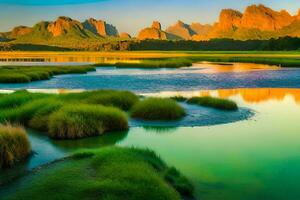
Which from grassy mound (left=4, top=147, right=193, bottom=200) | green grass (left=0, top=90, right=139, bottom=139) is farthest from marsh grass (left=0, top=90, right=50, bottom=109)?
grassy mound (left=4, top=147, right=193, bottom=200)

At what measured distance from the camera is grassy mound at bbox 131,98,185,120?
82.3ft

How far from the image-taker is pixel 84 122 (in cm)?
1988

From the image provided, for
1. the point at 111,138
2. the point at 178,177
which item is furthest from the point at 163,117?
the point at 178,177

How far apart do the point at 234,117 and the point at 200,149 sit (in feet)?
28.0

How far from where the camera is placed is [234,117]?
2602 cm

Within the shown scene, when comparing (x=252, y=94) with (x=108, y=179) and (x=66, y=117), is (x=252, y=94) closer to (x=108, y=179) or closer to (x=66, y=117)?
(x=66, y=117)

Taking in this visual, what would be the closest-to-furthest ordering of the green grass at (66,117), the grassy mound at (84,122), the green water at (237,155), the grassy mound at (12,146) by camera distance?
the green water at (237,155) → the grassy mound at (12,146) → the grassy mound at (84,122) → the green grass at (66,117)

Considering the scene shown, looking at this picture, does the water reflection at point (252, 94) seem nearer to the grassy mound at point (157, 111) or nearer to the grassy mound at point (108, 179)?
the grassy mound at point (157, 111)

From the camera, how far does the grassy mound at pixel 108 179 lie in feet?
35.5

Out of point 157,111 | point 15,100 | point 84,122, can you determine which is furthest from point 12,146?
A: point 15,100

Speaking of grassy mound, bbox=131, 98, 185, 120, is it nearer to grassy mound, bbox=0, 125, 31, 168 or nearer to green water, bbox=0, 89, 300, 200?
green water, bbox=0, 89, 300, 200

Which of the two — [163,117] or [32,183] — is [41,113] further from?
[32,183]

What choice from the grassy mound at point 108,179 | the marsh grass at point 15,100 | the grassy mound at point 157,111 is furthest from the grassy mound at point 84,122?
the marsh grass at point 15,100

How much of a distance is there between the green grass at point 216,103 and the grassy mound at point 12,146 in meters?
16.0
